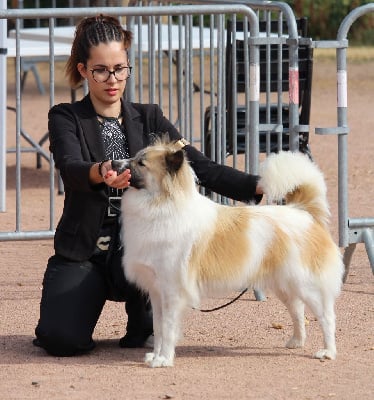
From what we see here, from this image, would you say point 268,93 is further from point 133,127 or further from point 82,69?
point 82,69

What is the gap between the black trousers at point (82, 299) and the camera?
6.37 m

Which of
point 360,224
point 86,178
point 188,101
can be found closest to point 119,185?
point 86,178

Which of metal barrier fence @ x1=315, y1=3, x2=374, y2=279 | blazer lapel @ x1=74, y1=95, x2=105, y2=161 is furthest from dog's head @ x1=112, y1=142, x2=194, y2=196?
metal barrier fence @ x1=315, y1=3, x2=374, y2=279

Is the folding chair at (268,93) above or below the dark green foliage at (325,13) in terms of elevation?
below

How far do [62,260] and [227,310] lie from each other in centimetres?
136

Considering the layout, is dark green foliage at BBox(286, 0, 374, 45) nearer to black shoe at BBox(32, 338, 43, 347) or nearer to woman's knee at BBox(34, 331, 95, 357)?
black shoe at BBox(32, 338, 43, 347)

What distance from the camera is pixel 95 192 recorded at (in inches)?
249

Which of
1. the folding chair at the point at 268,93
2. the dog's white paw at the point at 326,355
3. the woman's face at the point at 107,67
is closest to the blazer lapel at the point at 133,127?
the woman's face at the point at 107,67

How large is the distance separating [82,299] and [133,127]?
3.19 ft

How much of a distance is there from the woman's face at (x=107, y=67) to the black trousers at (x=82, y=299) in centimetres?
77

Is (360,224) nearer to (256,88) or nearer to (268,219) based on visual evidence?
(256,88)

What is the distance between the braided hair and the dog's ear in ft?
3.37

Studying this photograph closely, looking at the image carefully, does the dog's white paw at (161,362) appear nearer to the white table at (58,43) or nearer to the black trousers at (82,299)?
the black trousers at (82,299)

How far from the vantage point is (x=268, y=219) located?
6051mm
